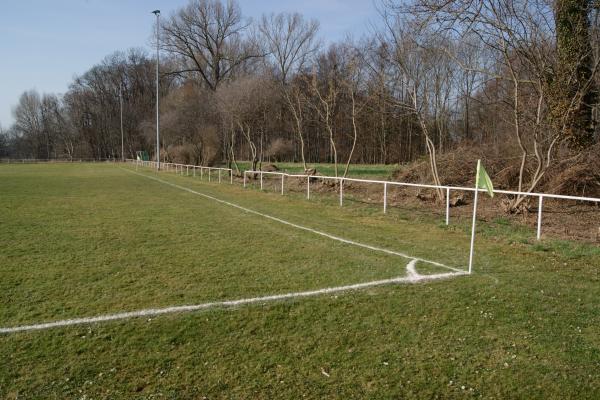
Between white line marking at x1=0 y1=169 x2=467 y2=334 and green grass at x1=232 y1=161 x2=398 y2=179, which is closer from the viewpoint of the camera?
white line marking at x1=0 y1=169 x2=467 y2=334

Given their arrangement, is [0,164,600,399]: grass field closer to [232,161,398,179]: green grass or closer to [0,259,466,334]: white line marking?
[0,259,466,334]: white line marking

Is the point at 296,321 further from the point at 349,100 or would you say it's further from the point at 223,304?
the point at 349,100

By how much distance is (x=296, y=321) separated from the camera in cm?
485

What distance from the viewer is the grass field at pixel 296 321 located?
3637 mm

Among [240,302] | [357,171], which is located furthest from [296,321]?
A: [357,171]

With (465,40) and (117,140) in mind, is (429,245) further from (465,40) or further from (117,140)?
(117,140)

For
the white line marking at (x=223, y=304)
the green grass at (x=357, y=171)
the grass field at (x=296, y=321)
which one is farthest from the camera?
the green grass at (x=357, y=171)

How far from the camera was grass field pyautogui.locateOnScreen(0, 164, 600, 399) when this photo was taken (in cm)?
364

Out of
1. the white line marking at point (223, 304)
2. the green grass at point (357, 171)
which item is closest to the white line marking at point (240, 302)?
the white line marking at point (223, 304)

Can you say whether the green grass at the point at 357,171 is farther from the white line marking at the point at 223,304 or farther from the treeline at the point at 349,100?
the white line marking at the point at 223,304

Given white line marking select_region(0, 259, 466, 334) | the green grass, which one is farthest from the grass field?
the green grass

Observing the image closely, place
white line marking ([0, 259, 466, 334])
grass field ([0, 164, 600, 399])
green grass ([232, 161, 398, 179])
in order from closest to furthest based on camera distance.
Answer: grass field ([0, 164, 600, 399]), white line marking ([0, 259, 466, 334]), green grass ([232, 161, 398, 179])

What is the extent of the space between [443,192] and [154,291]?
1184cm

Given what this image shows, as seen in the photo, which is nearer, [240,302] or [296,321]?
[296,321]
